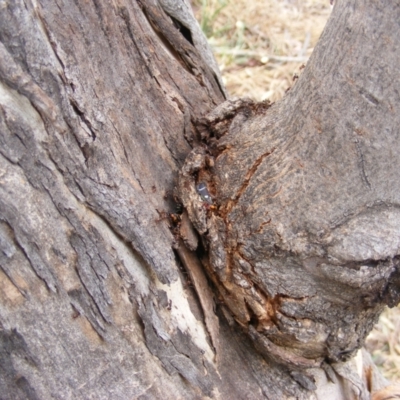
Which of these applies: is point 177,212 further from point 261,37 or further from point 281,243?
point 261,37

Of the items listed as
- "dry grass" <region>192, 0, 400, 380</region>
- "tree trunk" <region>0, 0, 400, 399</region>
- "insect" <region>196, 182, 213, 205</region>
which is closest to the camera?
"tree trunk" <region>0, 0, 400, 399</region>

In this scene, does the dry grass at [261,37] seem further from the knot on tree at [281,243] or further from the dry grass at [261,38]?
the knot on tree at [281,243]

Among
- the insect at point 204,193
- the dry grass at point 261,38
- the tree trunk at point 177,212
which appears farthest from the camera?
the dry grass at point 261,38

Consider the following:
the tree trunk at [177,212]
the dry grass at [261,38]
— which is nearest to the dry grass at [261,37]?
the dry grass at [261,38]

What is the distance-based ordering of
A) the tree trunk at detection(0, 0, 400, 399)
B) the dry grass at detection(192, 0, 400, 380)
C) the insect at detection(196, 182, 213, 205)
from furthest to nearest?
1. the dry grass at detection(192, 0, 400, 380)
2. the insect at detection(196, 182, 213, 205)
3. the tree trunk at detection(0, 0, 400, 399)

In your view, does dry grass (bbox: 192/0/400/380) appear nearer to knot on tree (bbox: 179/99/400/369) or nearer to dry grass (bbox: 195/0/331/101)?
dry grass (bbox: 195/0/331/101)

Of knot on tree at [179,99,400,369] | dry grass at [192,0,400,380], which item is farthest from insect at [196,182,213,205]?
dry grass at [192,0,400,380]

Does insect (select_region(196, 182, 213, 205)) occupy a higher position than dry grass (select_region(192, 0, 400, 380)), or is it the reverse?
dry grass (select_region(192, 0, 400, 380))

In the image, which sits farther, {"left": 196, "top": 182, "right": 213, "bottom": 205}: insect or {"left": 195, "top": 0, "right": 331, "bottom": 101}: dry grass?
{"left": 195, "top": 0, "right": 331, "bottom": 101}: dry grass
